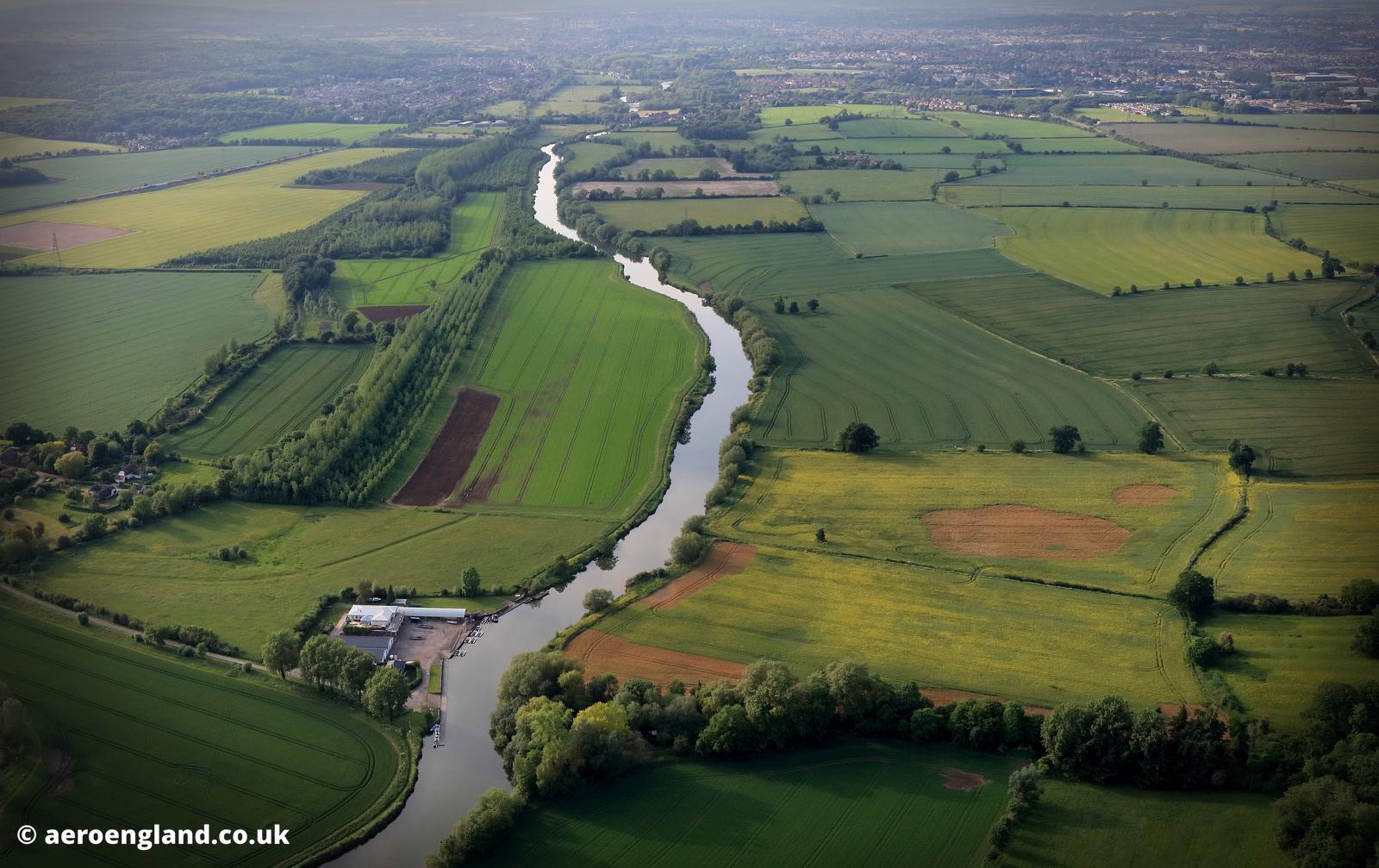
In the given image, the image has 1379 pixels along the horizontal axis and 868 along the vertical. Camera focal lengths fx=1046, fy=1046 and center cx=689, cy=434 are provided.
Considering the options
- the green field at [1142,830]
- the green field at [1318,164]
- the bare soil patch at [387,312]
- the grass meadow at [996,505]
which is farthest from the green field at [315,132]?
the green field at [1142,830]

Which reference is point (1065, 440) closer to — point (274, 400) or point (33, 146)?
point (274, 400)

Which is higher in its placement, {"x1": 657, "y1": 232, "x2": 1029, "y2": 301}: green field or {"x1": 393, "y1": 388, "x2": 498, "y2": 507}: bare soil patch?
{"x1": 657, "y1": 232, "x2": 1029, "y2": 301}: green field

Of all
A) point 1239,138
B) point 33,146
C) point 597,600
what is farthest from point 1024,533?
point 1239,138

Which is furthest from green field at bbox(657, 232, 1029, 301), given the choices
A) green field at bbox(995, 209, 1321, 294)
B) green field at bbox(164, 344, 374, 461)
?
green field at bbox(164, 344, 374, 461)

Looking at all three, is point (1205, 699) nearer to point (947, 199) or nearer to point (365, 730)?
point (365, 730)

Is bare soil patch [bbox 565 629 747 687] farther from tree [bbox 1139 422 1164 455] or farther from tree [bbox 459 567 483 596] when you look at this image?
tree [bbox 1139 422 1164 455]
